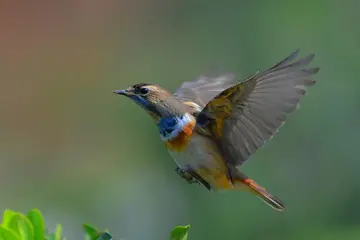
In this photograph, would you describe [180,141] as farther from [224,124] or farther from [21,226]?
[21,226]

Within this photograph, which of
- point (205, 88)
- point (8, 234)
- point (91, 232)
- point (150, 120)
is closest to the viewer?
point (8, 234)

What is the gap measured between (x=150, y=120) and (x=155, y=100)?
1917 millimetres

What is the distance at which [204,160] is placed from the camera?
1.56 m

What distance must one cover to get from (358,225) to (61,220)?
3.99 ft

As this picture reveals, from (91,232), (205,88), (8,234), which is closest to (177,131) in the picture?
(205,88)

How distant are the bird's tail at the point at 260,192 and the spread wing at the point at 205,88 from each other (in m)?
0.24

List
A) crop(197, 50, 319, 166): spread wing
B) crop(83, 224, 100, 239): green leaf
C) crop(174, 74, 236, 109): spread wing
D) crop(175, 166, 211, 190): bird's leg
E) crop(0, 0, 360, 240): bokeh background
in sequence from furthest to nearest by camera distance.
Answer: crop(0, 0, 360, 240): bokeh background
crop(174, 74, 236, 109): spread wing
crop(175, 166, 211, 190): bird's leg
crop(197, 50, 319, 166): spread wing
crop(83, 224, 100, 239): green leaf

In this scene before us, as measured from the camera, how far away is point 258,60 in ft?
11.9

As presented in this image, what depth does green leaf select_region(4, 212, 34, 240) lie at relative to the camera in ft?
3.32

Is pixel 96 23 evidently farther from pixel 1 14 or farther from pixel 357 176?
pixel 357 176

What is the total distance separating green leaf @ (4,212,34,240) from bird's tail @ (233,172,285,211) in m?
0.68

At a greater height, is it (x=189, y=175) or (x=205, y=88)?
(x=205, y=88)

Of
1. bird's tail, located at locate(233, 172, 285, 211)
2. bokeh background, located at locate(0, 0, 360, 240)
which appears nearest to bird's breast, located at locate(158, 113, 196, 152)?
bird's tail, located at locate(233, 172, 285, 211)

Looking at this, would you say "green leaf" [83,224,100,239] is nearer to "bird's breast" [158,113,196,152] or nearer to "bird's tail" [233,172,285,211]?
"bird's breast" [158,113,196,152]
